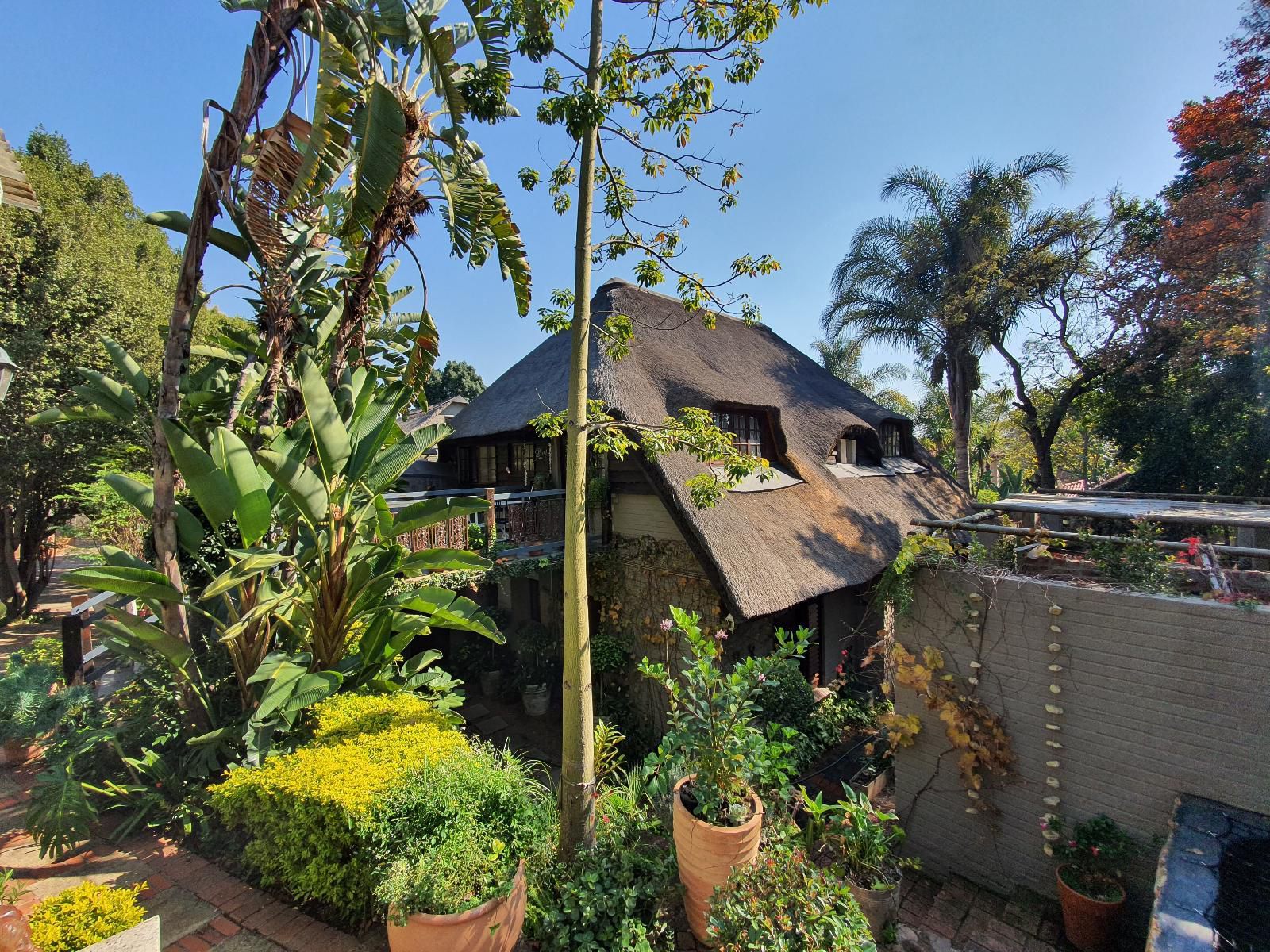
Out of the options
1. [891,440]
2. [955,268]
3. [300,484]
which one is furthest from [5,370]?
[955,268]

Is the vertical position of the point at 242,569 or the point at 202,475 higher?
the point at 202,475

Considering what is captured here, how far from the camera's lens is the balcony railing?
23.8 ft

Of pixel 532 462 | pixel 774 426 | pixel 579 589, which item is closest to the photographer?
pixel 579 589

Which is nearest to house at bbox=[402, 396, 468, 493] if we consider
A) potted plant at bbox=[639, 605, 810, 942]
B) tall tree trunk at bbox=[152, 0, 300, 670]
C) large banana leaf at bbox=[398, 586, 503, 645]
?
large banana leaf at bbox=[398, 586, 503, 645]

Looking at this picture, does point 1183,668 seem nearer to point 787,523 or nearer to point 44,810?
point 787,523

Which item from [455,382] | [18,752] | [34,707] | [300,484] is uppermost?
[455,382]

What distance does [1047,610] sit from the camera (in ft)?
14.6

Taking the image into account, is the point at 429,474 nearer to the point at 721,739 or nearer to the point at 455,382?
the point at 721,739

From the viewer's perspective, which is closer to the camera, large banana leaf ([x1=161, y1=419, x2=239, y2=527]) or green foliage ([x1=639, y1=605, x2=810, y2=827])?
green foliage ([x1=639, y1=605, x2=810, y2=827])

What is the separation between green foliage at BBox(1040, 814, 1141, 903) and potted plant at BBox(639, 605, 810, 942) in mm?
2816

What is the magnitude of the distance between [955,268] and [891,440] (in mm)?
6483

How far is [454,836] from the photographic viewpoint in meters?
3.04

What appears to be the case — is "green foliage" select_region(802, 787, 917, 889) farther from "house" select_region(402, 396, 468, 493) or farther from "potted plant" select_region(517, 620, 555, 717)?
"house" select_region(402, 396, 468, 493)

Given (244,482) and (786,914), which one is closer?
(786,914)
